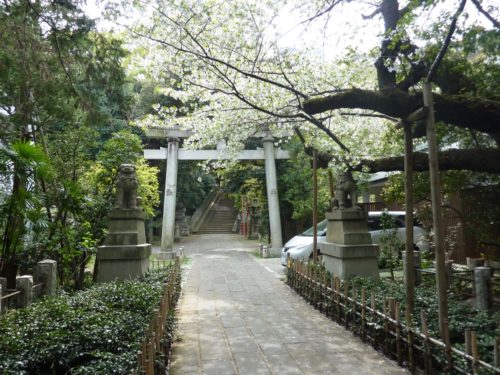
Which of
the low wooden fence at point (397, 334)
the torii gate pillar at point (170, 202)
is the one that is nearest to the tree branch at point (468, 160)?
the low wooden fence at point (397, 334)

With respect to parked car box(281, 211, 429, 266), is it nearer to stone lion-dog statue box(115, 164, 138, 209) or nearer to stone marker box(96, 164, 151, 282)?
stone marker box(96, 164, 151, 282)

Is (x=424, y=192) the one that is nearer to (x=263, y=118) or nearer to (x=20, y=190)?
(x=263, y=118)

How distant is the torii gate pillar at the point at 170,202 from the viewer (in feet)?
58.1

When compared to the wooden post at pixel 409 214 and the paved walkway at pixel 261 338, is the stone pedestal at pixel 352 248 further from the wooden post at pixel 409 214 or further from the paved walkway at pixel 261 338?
the wooden post at pixel 409 214

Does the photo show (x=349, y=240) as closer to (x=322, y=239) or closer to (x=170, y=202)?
(x=322, y=239)

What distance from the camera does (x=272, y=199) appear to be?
1809 centimetres

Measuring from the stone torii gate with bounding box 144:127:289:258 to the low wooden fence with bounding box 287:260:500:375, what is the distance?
10463 mm

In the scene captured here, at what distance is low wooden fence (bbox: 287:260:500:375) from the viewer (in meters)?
3.53

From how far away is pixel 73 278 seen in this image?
1005 centimetres

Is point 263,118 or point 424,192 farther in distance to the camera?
point 263,118

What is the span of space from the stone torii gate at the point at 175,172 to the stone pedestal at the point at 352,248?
8247mm

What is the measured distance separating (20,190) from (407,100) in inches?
235

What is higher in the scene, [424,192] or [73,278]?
[424,192]

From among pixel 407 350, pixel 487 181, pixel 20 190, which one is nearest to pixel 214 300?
pixel 20 190
